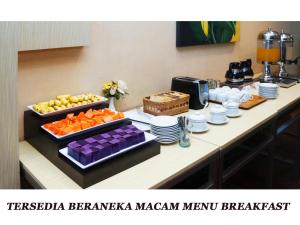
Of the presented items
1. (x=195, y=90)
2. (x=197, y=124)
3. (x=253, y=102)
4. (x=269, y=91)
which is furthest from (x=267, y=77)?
(x=197, y=124)

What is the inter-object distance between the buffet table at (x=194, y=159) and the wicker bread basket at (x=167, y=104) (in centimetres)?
22

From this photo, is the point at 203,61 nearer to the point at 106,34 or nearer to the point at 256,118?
the point at 256,118

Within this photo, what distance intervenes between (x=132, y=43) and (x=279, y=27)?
206 cm

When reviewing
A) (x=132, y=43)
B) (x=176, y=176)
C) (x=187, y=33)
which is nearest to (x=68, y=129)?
(x=176, y=176)

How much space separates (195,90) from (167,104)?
0.78 feet

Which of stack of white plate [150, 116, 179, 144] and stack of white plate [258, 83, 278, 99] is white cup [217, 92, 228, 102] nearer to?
stack of white plate [258, 83, 278, 99]

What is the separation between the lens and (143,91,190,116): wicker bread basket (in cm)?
155

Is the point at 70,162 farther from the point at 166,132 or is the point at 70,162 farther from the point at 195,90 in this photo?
the point at 195,90

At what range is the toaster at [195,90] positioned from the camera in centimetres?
172

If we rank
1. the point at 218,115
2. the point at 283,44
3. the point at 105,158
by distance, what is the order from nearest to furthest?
the point at 105,158 < the point at 218,115 < the point at 283,44

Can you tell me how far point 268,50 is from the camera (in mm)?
2447

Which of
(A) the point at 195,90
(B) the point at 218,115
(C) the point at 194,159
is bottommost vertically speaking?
(C) the point at 194,159

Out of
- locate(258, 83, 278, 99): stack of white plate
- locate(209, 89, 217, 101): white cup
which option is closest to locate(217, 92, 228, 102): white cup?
locate(209, 89, 217, 101): white cup

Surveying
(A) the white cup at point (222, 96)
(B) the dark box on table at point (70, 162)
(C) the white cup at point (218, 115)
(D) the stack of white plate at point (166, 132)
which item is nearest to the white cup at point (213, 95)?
(A) the white cup at point (222, 96)
